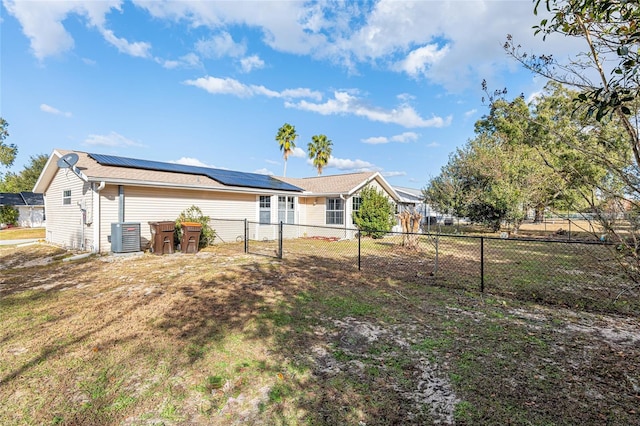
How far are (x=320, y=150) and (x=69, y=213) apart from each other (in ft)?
88.5

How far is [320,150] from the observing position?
36.2 meters

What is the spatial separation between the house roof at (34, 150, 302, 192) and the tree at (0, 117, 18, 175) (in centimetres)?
2947

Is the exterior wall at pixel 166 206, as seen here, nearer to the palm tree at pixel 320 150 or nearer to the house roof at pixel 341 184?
the house roof at pixel 341 184

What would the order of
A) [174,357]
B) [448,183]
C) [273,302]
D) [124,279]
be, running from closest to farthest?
[174,357], [273,302], [124,279], [448,183]

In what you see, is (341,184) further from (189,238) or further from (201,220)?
(189,238)

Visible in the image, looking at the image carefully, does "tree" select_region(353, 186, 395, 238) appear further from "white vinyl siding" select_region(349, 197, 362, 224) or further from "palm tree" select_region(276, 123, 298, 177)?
"palm tree" select_region(276, 123, 298, 177)

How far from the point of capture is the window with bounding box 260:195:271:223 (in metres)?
16.1

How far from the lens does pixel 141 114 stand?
58.5 ft

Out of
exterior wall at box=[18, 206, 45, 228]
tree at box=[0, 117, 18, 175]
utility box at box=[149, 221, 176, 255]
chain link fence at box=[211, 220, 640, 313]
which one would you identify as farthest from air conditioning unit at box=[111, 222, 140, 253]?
tree at box=[0, 117, 18, 175]

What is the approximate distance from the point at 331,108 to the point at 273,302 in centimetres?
2477

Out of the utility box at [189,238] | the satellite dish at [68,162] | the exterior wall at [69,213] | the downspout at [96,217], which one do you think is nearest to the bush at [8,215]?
the exterior wall at [69,213]

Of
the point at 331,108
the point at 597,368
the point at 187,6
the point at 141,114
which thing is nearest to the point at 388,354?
the point at 597,368

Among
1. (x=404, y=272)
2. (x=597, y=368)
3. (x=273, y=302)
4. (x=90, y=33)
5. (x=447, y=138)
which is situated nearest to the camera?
(x=597, y=368)

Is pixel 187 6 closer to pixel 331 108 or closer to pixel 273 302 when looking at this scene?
pixel 273 302
